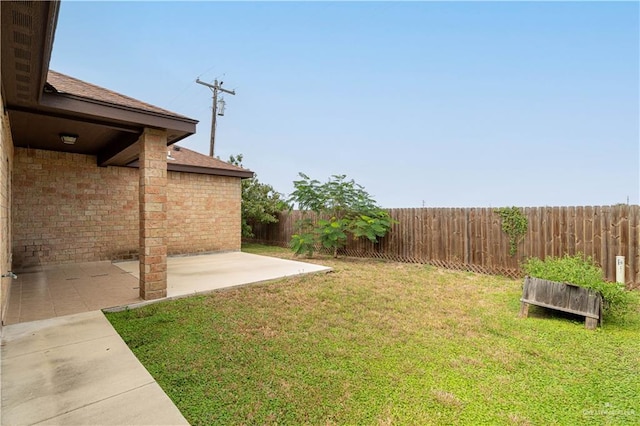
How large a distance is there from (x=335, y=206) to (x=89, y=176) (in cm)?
767

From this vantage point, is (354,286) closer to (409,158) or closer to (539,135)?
(539,135)

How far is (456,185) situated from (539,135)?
172 inches

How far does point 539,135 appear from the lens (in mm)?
11789

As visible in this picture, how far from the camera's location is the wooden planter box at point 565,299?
377 cm

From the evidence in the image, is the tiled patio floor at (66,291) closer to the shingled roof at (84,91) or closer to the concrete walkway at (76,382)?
the concrete walkway at (76,382)

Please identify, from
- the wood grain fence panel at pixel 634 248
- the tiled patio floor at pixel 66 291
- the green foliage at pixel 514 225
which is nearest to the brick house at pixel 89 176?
the tiled patio floor at pixel 66 291

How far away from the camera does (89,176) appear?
8.16m

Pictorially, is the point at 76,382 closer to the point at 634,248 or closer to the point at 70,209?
the point at 70,209

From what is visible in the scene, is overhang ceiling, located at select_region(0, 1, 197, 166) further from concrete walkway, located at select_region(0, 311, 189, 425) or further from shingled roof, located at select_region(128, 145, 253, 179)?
concrete walkway, located at select_region(0, 311, 189, 425)

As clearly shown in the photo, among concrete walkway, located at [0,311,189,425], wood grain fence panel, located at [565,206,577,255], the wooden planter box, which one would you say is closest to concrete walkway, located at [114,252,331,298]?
concrete walkway, located at [0,311,189,425]

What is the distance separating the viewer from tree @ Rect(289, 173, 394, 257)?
9.65 meters

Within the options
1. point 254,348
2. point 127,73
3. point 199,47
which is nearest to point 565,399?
point 254,348

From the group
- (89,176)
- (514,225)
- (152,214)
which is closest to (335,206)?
(514,225)

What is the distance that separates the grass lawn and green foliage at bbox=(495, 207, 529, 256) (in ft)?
8.89
